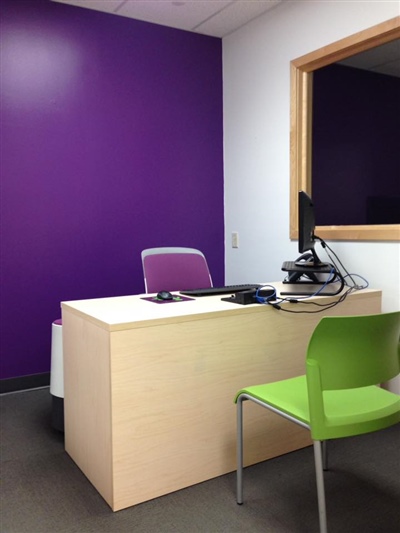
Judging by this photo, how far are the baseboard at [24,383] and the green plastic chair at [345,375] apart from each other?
2085 mm

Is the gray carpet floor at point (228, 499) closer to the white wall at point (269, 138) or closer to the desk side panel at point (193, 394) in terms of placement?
the desk side panel at point (193, 394)

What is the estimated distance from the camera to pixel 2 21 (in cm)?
293

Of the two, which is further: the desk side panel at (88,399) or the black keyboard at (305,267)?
the black keyboard at (305,267)

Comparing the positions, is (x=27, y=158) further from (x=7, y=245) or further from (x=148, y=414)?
(x=148, y=414)

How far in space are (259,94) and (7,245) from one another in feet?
6.77

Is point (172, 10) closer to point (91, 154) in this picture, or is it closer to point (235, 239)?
point (91, 154)

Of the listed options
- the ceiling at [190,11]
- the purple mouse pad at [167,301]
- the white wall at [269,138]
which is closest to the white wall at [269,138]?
the white wall at [269,138]

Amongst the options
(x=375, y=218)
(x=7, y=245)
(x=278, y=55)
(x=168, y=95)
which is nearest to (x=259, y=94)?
(x=278, y=55)

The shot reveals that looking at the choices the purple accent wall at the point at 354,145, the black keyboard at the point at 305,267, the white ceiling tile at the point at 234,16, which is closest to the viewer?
the black keyboard at the point at 305,267

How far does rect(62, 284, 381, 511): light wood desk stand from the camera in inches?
69.0

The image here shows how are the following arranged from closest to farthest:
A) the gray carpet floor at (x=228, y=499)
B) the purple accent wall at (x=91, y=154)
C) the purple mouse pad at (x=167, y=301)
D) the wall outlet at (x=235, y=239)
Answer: the gray carpet floor at (x=228, y=499) < the purple mouse pad at (x=167, y=301) < the purple accent wall at (x=91, y=154) < the wall outlet at (x=235, y=239)

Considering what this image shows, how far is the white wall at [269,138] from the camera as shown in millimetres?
2668

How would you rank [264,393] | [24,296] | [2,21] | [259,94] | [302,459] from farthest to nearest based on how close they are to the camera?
[259,94]
[24,296]
[2,21]
[302,459]
[264,393]

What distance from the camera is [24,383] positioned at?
3.15 meters
